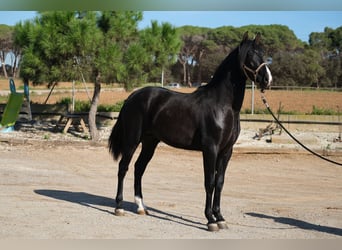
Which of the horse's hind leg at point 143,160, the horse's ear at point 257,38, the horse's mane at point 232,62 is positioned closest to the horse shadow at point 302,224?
the horse's hind leg at point 143,160

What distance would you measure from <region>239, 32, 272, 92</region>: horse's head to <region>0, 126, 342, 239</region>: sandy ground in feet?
5.67

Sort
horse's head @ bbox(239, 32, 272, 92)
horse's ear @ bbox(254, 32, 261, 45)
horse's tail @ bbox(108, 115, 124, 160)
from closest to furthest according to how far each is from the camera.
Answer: horse's head @ bbox(239, 32, 272, 92), horse's ear @ bbox(254, 32, 261, 45), horse's tail @ bbox(108, 115, 124, 160)

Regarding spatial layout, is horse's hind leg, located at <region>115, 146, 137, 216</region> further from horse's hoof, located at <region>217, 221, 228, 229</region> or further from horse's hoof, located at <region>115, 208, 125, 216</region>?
horse's hoof, located at <region>217, 221, 228, 229</region>

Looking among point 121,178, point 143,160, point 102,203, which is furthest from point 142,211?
point 102,203

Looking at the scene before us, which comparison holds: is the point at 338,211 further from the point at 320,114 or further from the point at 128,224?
the point at 320,114

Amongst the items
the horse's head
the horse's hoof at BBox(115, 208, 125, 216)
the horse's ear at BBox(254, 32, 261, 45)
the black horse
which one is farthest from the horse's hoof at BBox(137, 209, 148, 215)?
the horse's ear at BBox(254, 32, 261, 45)

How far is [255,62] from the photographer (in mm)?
5574

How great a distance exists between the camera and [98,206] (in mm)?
6824

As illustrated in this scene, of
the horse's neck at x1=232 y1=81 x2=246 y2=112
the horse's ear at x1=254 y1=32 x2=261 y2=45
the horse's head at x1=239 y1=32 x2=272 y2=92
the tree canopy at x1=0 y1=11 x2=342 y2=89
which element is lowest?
the horse's neck at x1=232 y1=81 x2=246 y2=112

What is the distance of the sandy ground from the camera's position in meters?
5.53

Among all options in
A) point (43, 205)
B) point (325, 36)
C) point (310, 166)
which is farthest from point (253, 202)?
point (325, 36)

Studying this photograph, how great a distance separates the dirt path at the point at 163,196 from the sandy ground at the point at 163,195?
13mm

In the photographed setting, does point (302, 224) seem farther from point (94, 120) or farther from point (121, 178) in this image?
point (94, 120)

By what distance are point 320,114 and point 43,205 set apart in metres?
13.1
